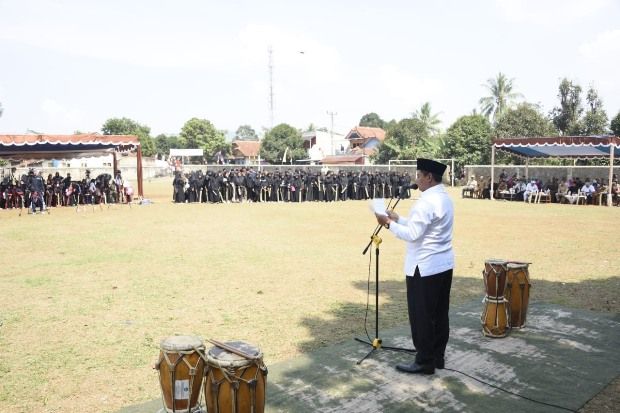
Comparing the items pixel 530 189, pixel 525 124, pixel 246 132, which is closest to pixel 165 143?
pixel 246 132

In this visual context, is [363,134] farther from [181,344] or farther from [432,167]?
[181,344]

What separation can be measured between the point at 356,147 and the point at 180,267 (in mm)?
57950

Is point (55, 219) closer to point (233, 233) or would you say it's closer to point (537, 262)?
point (233, 233)

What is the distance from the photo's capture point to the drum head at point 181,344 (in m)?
3.02

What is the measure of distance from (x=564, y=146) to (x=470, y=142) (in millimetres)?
17249

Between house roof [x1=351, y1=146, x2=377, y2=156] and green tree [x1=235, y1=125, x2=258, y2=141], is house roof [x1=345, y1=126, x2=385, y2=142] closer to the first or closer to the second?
house roof [x1=351, y1=146, x2=377, y2=156]

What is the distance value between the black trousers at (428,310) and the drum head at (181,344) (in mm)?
1892

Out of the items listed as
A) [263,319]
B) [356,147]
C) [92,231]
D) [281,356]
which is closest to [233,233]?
[92,231]

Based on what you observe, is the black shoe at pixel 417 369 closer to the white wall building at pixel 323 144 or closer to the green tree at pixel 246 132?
the white wall building at pixel 323 144

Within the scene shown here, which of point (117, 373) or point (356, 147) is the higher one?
point (356, 147)

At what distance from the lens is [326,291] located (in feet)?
23.7

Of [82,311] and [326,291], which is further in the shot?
[326,291]

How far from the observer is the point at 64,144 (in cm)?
2006

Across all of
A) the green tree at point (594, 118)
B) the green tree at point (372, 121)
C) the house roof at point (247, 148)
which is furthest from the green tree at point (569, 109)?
the green tree at point (372, 121)
